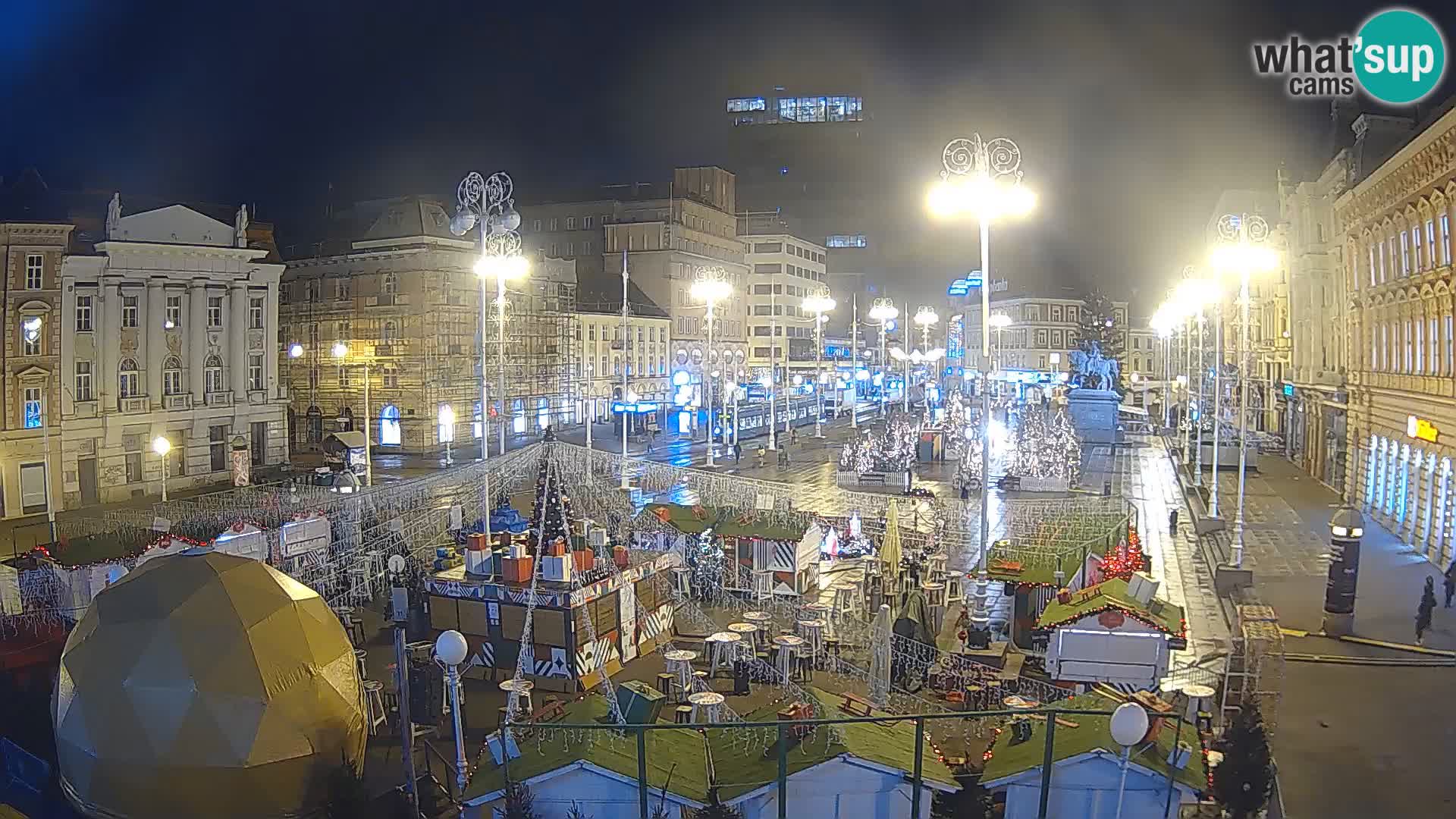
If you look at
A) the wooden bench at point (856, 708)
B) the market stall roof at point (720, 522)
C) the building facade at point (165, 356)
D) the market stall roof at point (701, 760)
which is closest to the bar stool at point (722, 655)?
the wooden bench at point (856, 708)

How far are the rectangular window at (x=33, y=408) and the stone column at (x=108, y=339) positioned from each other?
2757 mm

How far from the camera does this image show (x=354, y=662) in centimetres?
→ 1272

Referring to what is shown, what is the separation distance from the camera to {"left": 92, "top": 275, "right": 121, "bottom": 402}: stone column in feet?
130

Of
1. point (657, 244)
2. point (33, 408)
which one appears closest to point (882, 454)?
point (33, 408)

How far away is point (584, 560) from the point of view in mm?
18344

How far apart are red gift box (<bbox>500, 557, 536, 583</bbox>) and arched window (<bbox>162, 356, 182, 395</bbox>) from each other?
3089 centimetres

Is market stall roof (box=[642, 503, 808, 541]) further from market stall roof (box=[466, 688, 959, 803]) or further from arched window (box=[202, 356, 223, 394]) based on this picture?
arched window (box=[202, 356, 223, 394])

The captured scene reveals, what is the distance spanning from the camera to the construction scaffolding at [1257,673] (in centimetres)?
1463

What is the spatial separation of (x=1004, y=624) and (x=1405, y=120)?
96.4 feet

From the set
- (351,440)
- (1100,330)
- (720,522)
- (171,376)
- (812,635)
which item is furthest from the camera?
(1100,330)

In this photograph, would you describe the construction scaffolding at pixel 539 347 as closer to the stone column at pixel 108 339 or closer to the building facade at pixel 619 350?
the building facade at pixel 619 350

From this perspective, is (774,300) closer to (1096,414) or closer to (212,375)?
(1096,414)

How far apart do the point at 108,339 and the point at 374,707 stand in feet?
103

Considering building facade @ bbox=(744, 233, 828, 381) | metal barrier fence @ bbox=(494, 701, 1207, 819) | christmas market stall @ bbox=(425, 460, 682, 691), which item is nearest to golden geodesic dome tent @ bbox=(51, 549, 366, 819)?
metal barrier fence @ bbox=(494, 701, 1207, 819)
